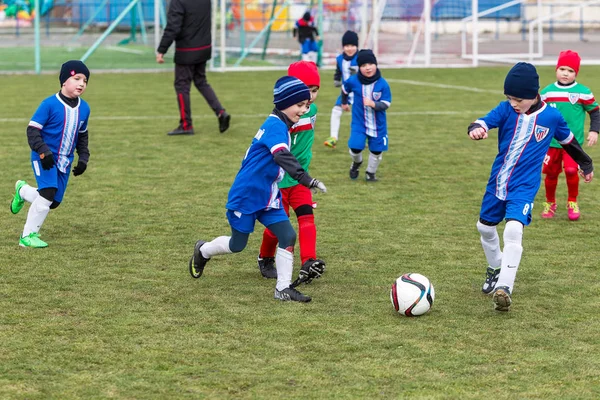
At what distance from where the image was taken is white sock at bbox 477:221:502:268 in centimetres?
664

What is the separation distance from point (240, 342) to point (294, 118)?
1.63 m

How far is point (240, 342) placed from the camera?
5.60 meters

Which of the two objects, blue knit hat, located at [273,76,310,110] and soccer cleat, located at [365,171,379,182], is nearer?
blue knit hat, located at [273,76,310,110]

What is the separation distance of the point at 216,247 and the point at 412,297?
1503mm

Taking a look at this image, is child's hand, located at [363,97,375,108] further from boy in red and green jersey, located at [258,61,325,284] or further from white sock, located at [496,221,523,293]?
white sock, located at [496,221,523,293]

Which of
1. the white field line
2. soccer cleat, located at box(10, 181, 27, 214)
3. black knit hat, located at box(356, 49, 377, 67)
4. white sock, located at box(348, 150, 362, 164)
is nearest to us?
soccer cleat, located at box(10, 181, 27, 214)

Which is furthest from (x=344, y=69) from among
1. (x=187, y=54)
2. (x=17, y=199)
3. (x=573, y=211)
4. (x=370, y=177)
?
(x=17, y=199)

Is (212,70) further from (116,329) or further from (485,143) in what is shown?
(116,329)

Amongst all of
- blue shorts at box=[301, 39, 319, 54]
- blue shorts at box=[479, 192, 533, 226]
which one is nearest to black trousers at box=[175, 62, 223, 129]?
blue shorts at box=[479, 192, 533, 226]

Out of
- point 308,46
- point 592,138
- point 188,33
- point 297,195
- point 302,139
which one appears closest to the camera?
point 297,195

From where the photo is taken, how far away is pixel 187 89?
14.5m

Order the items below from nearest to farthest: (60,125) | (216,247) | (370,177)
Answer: (216,247)
(60,125)
(370,177)

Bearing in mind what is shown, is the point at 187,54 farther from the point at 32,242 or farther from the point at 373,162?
the point at 32,242

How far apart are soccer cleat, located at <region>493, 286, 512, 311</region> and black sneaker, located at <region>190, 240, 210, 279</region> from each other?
204 cm
